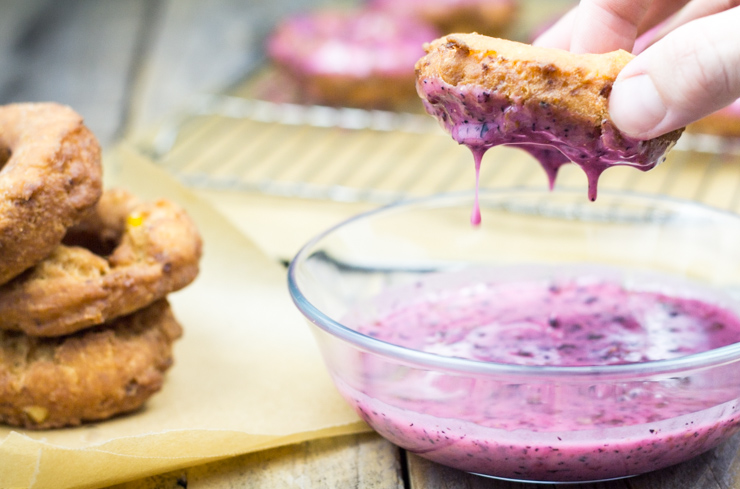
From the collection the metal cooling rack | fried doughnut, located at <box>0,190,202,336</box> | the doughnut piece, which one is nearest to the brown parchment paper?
fried doughnut, located at <box>0,190,202,336</box>

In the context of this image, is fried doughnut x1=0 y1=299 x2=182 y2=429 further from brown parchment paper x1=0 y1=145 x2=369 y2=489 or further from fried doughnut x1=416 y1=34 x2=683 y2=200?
fried doughnut x1=416 y1=34 x2=683 y2=200

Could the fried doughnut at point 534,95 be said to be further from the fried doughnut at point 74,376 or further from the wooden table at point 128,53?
the wooden table at point 128,53

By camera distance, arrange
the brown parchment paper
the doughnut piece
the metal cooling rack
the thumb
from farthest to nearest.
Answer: the doughnut piece < the metal cooling rack < the brown parchment paper < the thumb

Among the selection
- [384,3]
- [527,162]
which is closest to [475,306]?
[527,162]

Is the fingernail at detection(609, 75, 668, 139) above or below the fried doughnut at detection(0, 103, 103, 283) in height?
above

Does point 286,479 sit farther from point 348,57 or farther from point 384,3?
point 384,3

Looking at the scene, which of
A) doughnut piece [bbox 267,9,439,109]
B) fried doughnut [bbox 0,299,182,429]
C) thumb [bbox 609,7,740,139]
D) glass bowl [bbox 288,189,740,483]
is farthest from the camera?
doughnut piece [bbox 267,9,439,109]

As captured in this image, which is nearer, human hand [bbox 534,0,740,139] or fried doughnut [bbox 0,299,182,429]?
human hand [bbox 534,0,740,139]

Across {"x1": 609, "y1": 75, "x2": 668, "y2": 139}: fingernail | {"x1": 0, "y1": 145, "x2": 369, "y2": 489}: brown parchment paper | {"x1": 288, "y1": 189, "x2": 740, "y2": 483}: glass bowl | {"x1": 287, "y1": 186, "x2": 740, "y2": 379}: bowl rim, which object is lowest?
{"x1": 0, "y1": 145, "x2": 369, "y2": 489}: brown parchment paper
